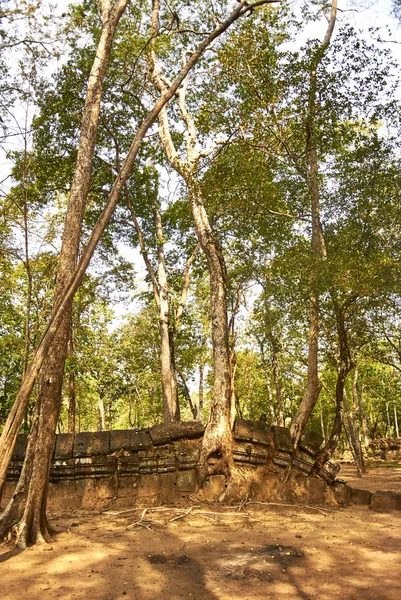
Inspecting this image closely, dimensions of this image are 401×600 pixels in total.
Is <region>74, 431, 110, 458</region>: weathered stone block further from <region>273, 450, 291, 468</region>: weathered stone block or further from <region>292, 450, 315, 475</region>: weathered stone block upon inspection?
<region>292, 450, 315, 475</region>: weathered stone block

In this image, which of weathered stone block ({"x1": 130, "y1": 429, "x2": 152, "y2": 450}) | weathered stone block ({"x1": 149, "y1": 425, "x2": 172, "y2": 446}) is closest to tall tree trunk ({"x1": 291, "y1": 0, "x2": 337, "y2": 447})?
weathered stone block ({"x1": 149, "y1": 425, "x2": 172, "y2": 446})

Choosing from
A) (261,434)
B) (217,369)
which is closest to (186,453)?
(261,434)

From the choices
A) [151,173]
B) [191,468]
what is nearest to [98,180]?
[151,173]

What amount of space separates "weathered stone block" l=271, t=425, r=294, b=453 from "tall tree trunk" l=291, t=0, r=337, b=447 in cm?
13

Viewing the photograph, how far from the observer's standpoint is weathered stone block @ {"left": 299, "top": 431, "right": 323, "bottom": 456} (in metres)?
9.07

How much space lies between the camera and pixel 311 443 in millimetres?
9227

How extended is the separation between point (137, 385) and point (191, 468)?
17.3 metres

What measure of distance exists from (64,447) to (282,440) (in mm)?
3951

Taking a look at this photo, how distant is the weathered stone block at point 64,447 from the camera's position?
26.7ft

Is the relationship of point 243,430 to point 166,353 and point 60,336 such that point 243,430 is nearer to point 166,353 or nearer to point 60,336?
point 60,336

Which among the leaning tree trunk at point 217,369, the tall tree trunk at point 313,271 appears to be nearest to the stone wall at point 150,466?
the leaning tree trunk at point 217,369

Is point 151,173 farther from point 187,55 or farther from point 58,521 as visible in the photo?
point 58,521

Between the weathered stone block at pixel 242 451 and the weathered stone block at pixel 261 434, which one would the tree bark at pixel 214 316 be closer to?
the weathered stone block at pixel 242 451

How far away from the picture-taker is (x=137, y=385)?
25125 millimetres
